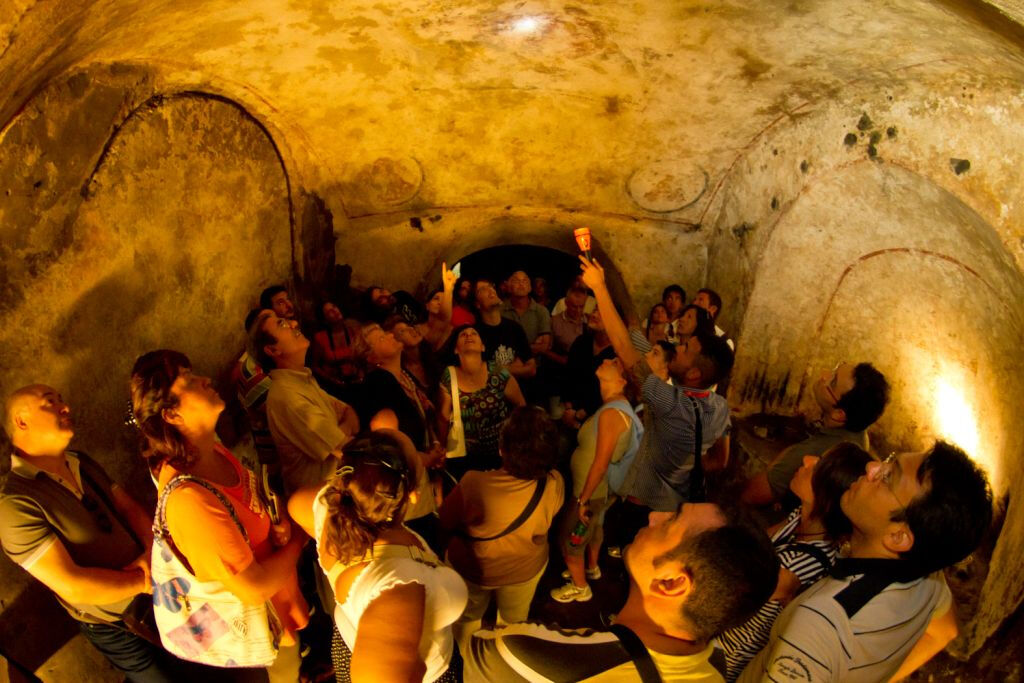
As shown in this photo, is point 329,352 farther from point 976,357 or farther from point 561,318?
point 976,357

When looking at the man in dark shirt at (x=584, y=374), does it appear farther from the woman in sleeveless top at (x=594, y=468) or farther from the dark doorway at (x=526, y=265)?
the dark doorway at (x=526, y=265)

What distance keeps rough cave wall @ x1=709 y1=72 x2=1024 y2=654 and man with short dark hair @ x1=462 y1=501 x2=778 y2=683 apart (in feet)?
9.08

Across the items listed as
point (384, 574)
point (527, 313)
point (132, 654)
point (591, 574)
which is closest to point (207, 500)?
point (384, 574)

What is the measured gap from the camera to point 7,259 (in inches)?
116

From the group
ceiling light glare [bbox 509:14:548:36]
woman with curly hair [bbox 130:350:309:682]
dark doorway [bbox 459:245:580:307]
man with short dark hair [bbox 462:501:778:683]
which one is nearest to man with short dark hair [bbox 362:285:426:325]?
ceiling light glare [bbox 509:14:548:36]

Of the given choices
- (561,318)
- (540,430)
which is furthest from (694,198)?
(540,430)

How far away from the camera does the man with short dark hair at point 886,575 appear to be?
1.93m

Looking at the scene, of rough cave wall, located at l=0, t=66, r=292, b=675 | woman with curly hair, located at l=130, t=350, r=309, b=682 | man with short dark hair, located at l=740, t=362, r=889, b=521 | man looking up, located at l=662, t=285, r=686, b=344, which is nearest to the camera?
woman with curly hair, located at l=130, t=350, r=309, b=682

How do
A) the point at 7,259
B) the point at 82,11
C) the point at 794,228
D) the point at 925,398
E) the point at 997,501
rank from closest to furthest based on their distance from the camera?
1. the point at 82,11
2. the point at 7,259
3. the point at 997,501
4. the point at 925,398
5. the point at 794,228

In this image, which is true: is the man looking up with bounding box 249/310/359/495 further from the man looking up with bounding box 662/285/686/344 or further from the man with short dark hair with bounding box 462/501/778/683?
the man looking up with bounding box 662/285/686/344

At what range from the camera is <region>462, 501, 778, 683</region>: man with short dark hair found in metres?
1.57

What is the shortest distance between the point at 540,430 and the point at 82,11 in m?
2.50

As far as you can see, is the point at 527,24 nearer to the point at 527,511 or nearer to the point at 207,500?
the point at 527,511

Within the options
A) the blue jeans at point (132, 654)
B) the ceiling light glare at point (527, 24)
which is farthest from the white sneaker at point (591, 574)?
the ceiling light glare at point (527, 24)
